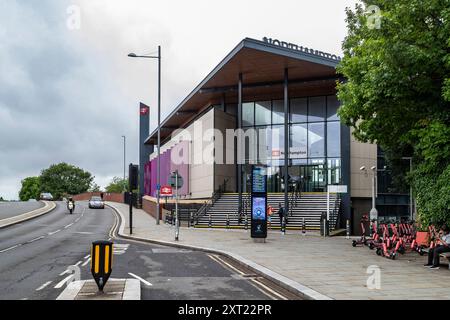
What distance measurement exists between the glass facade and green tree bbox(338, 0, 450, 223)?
23985mm

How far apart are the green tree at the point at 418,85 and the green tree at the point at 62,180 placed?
408 ft

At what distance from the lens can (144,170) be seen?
247ft

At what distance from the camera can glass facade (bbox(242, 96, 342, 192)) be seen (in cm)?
4125

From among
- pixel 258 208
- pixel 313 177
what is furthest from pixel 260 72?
pixel 258 208

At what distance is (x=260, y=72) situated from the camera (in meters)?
38.6

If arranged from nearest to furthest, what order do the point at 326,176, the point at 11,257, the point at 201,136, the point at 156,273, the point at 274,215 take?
the point at 156,273, the point at 11,257, the point at 274,215, the point at 326,176, the point at 201,136

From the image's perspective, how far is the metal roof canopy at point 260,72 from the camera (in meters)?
34.0

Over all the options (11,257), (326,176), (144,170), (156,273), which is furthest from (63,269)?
(144,170)

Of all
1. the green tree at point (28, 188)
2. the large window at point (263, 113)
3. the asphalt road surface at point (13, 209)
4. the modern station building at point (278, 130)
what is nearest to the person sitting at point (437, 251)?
the modern station building at point (278, 130)

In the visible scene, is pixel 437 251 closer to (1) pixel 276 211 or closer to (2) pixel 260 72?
(1) pixel 276 211

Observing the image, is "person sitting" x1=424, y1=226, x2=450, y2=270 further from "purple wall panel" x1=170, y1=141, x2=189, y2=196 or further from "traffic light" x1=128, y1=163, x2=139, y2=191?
"purple wall panel" x1=170, y1=141, x2=189, y2=196

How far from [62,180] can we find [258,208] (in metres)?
120
